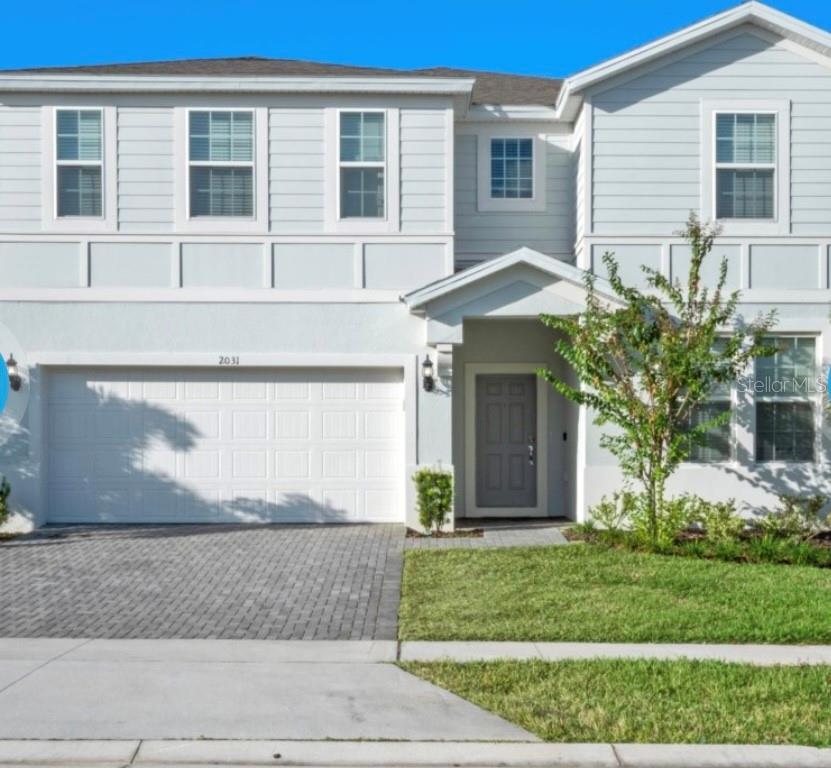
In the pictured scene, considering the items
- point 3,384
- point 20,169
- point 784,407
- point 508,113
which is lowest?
point 784,407

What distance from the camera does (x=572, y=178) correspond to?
14.5 metres

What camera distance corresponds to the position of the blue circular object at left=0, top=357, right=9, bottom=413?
13727 millimetres

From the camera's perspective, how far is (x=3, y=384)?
45.1ft

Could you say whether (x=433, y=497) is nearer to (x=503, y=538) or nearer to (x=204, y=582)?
(x=503, y=538)

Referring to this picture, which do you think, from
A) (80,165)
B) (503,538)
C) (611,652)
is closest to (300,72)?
(80,165)

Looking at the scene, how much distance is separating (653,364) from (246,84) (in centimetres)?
687

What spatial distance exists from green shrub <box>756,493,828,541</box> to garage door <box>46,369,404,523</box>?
5048mm

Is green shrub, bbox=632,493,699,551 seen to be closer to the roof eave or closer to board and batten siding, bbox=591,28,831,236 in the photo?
board and batten siding, bbox=591,28,831,236

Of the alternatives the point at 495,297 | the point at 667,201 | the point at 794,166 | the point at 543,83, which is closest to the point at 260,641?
the point at 495,297

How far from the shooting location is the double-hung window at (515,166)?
14.7 meters

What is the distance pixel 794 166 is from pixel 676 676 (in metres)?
9.26

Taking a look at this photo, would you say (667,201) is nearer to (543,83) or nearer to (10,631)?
(543,83)

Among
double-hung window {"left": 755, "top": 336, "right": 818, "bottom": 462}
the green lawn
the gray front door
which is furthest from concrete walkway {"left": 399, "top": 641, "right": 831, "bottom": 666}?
the gray front door

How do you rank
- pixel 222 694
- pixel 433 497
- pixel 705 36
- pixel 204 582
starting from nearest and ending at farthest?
pixel 222 694 → pixel 204 582 → pixel 433 497 → pixel 705 36
